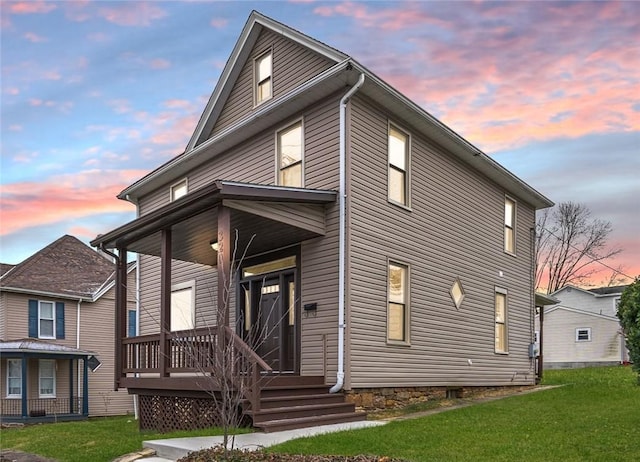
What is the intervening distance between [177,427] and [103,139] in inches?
309

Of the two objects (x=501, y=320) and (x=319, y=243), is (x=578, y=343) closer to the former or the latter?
(x=501, y=320)

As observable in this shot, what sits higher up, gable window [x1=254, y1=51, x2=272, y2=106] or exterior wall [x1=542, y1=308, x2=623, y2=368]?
gable window [x1=254, y1=51, x2=272, y2=106]

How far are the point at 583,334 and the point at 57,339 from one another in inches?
1044

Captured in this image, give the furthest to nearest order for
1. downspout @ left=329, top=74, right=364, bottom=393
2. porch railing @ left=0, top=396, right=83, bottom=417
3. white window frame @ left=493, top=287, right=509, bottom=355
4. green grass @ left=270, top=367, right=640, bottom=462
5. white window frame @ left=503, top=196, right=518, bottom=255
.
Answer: porch railing @ left=0, top=396, right=83, bottom=417
white window frame @ left=503, top=196, right=518, bottom=255
white window frame @ left=493, top=287, right=509, bottom=355
downspout @ left=329, top=74, right=364, bottom=393
green grass @ left=270, top=367, right=640, bottom=462

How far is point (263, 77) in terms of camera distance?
13.9 metres

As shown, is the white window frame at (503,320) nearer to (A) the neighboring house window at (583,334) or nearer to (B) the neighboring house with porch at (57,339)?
(B) the neighboring house with porch at (57,339)

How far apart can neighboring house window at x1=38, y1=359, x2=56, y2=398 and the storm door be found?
48.6 ft

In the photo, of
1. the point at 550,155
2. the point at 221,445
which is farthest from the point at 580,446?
the point at 550,155

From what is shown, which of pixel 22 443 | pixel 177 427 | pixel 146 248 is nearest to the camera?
pixel 177 427

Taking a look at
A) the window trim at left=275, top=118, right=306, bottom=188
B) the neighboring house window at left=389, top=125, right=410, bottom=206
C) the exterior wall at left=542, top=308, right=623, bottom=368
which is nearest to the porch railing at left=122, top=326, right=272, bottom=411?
the window trim at left=275, top=118, right=306, bottom=188

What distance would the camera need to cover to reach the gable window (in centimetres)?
1373

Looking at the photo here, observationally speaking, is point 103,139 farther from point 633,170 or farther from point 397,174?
point 633,170

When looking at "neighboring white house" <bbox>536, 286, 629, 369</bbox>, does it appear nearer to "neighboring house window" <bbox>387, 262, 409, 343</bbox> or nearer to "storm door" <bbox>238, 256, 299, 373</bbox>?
"neighboring house window" <bbox>387, 262, 409, 343</bbox>

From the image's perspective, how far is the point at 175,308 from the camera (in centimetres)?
1578
